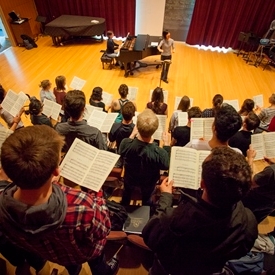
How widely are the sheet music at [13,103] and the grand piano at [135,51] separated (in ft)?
11.4

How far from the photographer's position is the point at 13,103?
299cm

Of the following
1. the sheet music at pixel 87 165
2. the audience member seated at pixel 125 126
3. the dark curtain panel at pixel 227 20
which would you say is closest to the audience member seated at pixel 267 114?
the audience member seated at pixel 125 126

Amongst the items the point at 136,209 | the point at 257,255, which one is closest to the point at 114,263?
the point at 136,209

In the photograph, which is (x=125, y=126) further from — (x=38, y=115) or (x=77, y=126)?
(x=38, y=115)

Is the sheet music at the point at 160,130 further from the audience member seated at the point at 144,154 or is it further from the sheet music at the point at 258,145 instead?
the sheet music at the point at 258,145

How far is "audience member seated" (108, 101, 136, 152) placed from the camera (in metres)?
2.44

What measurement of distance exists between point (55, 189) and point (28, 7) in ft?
31.2

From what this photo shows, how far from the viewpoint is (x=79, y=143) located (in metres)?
1.81

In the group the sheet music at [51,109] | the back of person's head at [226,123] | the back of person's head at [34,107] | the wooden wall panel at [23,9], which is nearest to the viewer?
the back of person's head at [226,123]

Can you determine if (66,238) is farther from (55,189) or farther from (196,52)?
(196,52)

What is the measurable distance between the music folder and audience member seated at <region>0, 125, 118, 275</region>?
65cm

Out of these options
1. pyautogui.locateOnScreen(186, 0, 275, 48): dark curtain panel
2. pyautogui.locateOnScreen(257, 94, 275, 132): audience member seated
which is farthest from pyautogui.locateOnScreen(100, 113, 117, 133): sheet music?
pyautogui.locateOnScreen(186, 0, 275, 48): dark curtain panel

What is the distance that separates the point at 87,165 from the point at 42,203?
732 millimetres

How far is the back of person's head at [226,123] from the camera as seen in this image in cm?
183
